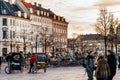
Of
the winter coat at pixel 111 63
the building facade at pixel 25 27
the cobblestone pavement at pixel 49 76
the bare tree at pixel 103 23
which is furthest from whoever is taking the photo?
the building facade at pixel 25 27

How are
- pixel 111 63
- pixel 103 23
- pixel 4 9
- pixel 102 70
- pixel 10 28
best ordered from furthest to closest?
pixel 10 28 < pixel 4 9 < pixel 103 23 < pixel 111 63 < pixel 102 70

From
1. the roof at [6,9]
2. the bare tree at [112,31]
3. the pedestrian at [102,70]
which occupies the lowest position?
the pedestrian at [102,70]

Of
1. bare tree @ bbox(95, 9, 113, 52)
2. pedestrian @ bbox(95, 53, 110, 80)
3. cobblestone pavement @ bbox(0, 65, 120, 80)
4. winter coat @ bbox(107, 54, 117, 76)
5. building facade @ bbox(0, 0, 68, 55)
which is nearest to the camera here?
pedestrian @ bbox(95, 53, 110, 80)

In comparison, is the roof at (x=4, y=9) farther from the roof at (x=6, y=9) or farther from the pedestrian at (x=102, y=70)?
the pedestrian at (x=102, y=70)

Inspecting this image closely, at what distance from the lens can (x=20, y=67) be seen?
1555 inches

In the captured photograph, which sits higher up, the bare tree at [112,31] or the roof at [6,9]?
the roof at [6,9]

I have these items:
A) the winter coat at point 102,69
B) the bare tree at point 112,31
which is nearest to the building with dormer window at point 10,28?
the bare tree at point 112,31

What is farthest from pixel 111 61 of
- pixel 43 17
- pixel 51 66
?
pixel 43 17

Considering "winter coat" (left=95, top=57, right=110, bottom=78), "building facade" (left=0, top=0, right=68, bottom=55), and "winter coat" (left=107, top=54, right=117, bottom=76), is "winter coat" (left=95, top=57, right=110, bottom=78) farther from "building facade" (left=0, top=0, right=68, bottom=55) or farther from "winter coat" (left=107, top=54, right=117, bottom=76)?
"building facade" (left=0, top=0, right=68, bottom=55)

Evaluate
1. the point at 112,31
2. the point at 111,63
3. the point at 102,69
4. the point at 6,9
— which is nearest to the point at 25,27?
the point at 6,9

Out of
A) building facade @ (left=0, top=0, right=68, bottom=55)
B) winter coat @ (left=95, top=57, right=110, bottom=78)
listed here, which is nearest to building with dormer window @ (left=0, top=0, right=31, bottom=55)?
building facade @ (left=0, top=0, right=68, bottom=55)

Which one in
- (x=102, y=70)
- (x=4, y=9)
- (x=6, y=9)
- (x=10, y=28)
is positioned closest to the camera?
(x=102, y=70)

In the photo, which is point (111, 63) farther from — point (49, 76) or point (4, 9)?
point (4, 9)

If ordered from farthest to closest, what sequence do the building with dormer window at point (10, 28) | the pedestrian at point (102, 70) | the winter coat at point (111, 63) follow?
the building with dormer window at point (10, 28) < the winter coat at point (111, 63) < the pedestrian at point (102, 70)
